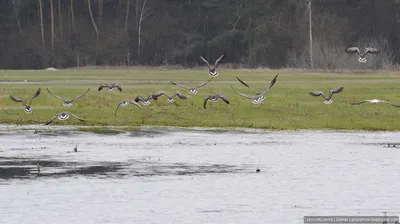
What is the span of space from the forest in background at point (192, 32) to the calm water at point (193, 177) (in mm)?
51051

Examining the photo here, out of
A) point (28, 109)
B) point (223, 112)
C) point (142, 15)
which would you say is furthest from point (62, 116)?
point (142, 15)

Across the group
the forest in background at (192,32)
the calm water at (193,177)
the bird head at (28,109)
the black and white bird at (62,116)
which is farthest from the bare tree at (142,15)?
the calm water at (193,177)

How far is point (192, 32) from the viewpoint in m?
100

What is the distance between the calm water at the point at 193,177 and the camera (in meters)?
19.9

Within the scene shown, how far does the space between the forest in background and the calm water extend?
51.1 meters

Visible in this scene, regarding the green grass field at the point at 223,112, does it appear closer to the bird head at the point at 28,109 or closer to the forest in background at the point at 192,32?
the bird head at the point at 28,109

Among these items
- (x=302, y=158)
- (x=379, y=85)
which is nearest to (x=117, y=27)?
(x=379, y=85)

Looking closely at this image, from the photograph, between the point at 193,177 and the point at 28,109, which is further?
the point at 28,109

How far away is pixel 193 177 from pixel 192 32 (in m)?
76.4

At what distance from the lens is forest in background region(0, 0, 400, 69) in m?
91.9

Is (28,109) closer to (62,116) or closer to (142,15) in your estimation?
(62,116)

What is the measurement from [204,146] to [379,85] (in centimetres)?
2696

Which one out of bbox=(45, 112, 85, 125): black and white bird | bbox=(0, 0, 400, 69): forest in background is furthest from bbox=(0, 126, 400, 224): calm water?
bbox=(0, 0, 400, 69): forest in background

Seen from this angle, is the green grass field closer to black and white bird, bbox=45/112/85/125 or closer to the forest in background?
black and white bird, bbox=45/112/85/125
